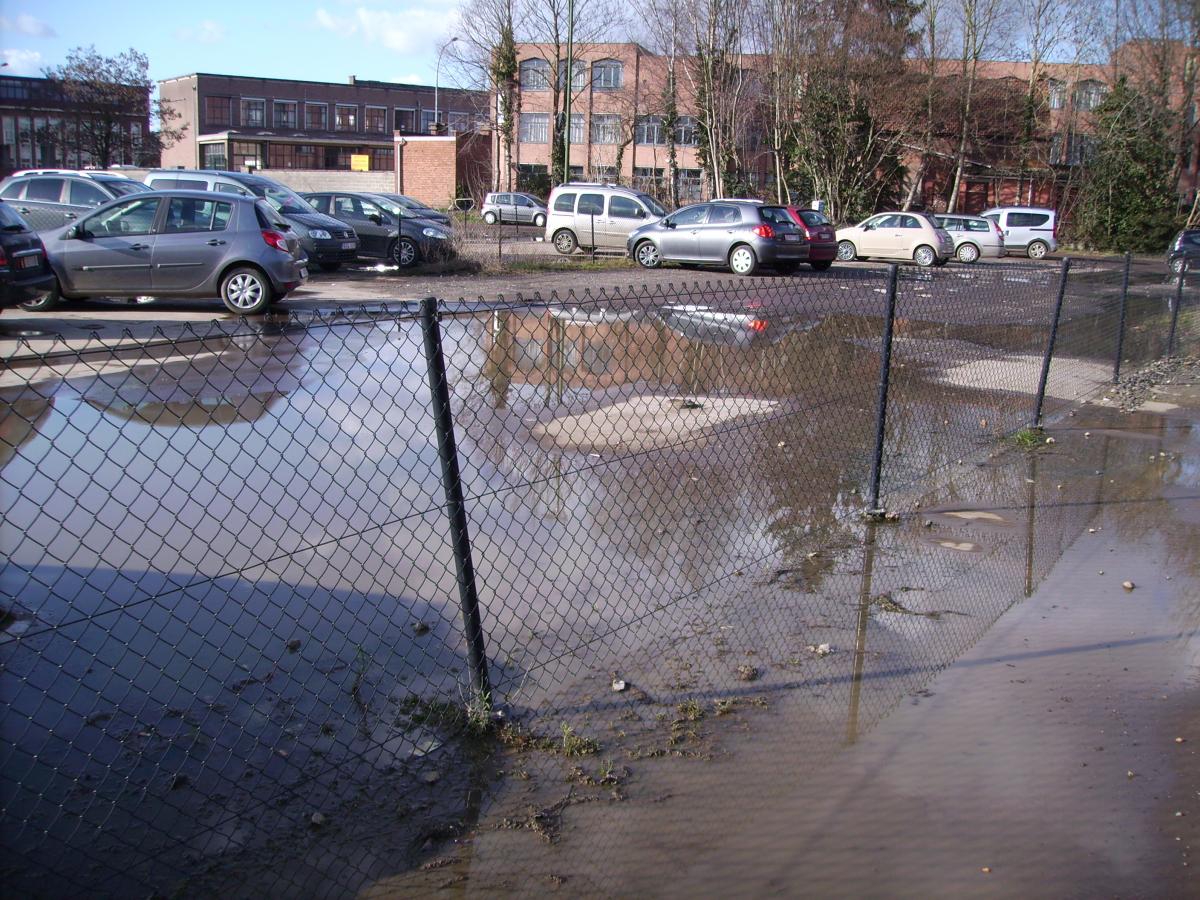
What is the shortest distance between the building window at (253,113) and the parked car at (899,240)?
54.5 m

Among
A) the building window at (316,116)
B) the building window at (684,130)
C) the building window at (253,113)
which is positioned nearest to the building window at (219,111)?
the building window at (253,113)

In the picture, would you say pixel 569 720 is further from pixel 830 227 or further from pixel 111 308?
pixel 830 227

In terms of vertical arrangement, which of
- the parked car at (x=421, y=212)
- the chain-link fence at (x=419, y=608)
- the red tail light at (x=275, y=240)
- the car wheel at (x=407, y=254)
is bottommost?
the chain-link fence at (x=419, y=608)

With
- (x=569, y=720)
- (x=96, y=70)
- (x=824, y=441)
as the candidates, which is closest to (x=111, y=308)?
(x=824, y=441)

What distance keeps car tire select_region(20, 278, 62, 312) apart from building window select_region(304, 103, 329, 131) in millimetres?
65515

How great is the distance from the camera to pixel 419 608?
5023 millimetres

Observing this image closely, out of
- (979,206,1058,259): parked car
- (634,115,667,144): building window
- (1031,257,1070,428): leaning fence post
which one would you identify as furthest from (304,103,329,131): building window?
(1031,257,1070,428): leaning fence post

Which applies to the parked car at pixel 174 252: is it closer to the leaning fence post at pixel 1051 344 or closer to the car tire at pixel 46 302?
the car tire at pixel 46 302

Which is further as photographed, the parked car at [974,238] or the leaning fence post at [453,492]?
the parked car at [974,238]

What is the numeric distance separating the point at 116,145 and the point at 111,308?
4066 cm

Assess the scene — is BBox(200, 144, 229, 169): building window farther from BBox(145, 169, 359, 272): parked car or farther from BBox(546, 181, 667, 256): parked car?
BBox(145, 169, 359, 272): parked car

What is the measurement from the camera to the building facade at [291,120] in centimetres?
6856

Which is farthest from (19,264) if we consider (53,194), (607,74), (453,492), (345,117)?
(345,117)

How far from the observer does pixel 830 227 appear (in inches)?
963
